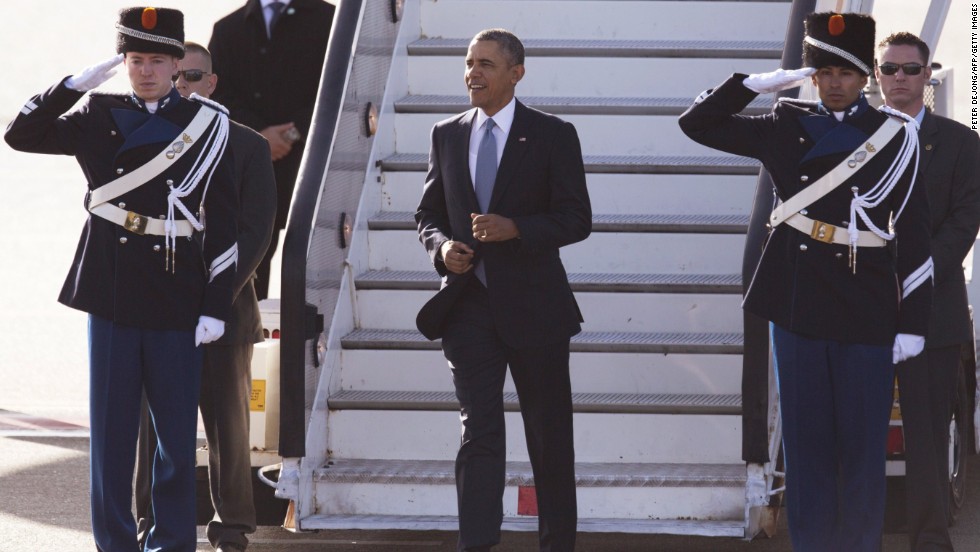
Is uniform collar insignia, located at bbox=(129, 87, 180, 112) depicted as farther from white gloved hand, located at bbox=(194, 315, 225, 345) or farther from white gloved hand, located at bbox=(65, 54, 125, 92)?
white gloved hand, located at bbox=(194, 315, 225, 345)

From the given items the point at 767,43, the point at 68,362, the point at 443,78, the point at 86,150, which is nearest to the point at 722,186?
the point at 767,43

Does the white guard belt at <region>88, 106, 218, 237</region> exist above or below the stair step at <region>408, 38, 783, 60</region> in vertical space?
below

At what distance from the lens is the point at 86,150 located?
4.78m

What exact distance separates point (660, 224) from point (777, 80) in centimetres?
191

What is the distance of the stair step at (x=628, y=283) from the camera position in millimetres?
6195

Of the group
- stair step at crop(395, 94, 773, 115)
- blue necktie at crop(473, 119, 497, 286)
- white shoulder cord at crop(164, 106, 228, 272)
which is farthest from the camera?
stair step at crop(395, 94, 773, 115)

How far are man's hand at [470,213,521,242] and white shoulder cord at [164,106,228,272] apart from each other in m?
0.85

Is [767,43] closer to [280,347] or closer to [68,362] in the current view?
[280,347]

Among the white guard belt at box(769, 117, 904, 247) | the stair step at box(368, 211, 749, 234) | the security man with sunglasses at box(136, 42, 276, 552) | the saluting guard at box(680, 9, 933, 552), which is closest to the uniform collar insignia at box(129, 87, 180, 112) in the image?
the security man with sunglasses at box(136, 42, 276, 552)

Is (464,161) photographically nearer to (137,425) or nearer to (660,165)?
(137,425)

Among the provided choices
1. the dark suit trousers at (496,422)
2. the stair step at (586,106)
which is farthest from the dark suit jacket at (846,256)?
the stair step at (586,106)

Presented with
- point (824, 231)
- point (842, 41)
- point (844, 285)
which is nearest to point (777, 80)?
point (842, 41)

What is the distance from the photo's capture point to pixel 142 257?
4.74m

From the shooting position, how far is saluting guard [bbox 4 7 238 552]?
15.5 feet
